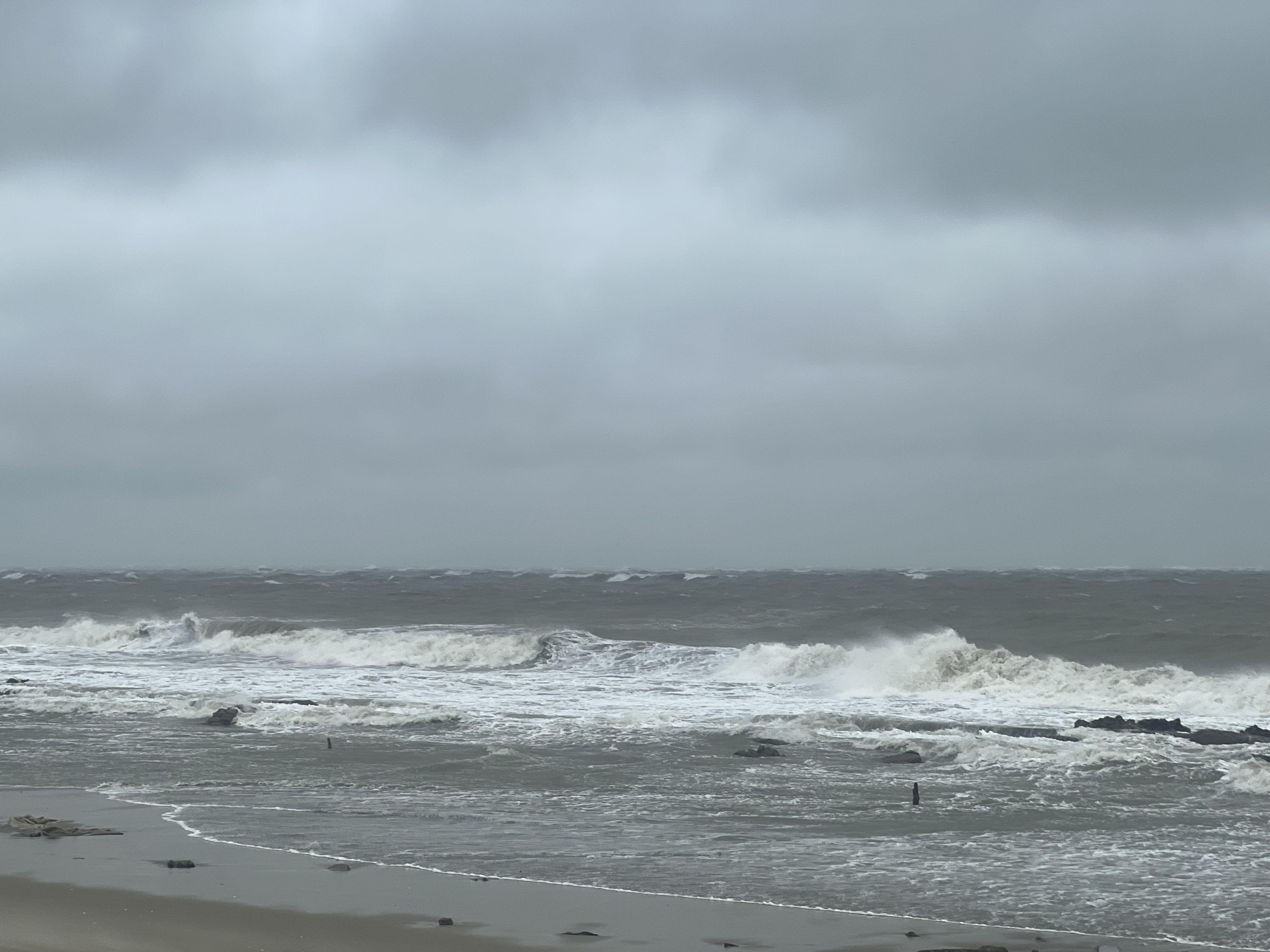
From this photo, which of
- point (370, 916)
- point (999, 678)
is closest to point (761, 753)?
point (370, 916)

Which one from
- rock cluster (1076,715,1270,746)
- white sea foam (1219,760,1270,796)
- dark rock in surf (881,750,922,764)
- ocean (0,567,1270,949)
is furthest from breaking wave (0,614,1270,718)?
dark rock in surf (881,750,922,764)

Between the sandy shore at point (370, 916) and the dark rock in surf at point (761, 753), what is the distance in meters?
7.84

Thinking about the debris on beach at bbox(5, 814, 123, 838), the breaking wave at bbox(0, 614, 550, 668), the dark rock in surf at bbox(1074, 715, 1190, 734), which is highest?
the dark rock in surf at bbox(1074, 715, 1190, 734)

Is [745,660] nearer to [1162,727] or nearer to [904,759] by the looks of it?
[1162,727]

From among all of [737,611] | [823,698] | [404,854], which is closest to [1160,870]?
[404,854]

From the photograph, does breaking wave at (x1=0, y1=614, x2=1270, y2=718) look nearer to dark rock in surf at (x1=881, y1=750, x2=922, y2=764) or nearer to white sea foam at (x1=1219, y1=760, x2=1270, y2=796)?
white sea foam at (x1=1219, y1=760, x2=1270, y2=796)

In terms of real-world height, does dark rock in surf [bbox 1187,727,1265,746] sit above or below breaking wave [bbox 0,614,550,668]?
above

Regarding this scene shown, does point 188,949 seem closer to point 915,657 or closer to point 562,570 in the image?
point 915,657

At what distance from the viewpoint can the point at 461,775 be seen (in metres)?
16.6

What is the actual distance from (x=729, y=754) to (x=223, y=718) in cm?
923

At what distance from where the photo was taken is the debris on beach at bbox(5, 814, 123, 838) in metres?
12.6

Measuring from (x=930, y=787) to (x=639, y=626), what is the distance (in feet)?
112

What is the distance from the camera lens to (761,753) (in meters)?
18.3

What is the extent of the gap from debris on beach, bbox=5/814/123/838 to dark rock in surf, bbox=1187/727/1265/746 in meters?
Answer: 14.9
